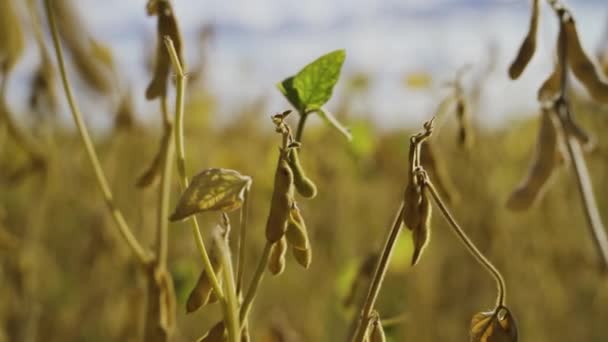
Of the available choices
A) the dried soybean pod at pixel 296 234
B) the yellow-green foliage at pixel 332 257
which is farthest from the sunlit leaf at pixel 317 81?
the yellow-green foliage at pixel 332 257

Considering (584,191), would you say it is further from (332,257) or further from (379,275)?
(332,257)

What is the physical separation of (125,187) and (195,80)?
4.33 ft

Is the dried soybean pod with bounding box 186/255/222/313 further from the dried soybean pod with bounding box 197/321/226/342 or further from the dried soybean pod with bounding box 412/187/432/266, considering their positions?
the dried soybean pod with bounding box 412/187/432/266

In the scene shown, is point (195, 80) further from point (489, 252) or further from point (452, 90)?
point (489, 252)

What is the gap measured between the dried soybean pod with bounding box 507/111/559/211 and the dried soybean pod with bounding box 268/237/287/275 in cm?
26

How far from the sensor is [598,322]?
1.78 m

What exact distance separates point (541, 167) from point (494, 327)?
0.21 m

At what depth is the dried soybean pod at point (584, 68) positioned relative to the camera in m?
0.61

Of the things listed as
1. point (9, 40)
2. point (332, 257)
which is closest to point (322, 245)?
point (332, 257)

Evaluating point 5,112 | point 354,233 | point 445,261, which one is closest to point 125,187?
point 354,233

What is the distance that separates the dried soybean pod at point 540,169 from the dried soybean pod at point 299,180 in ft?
0.84

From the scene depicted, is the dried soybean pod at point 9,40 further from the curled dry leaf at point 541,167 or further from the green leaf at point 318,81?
the curled dry leaf at point 541,167

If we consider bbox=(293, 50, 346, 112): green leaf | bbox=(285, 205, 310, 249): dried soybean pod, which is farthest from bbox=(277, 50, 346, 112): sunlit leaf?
bbox=(285, 205, 310, 249): dried soybean pod

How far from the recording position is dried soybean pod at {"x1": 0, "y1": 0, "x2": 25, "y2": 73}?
3.01 ft
